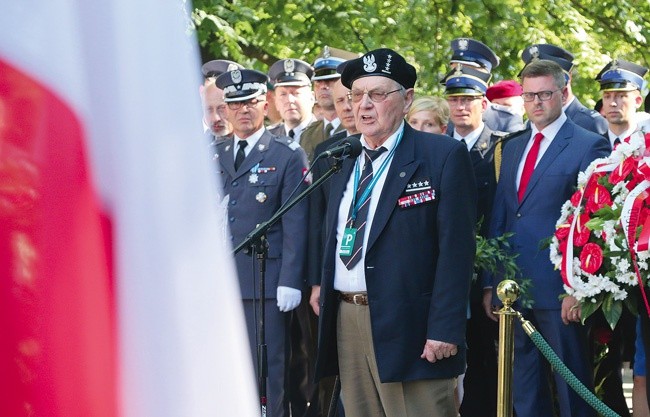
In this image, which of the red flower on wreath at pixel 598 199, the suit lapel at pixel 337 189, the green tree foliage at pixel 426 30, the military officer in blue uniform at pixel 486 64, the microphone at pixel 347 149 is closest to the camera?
the microphone at pixel 347 149

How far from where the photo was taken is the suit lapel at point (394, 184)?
575cm

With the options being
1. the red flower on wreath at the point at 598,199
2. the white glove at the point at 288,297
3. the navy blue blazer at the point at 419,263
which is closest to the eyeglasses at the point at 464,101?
the white glove at the point at 288,297

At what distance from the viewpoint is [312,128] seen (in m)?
10.2

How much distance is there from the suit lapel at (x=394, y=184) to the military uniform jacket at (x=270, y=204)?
214 centimetres

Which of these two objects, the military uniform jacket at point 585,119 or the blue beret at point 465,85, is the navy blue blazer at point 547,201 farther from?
the military uniform jacket at point 585,119

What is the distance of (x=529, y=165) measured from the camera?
754cm

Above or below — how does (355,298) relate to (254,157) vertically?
below

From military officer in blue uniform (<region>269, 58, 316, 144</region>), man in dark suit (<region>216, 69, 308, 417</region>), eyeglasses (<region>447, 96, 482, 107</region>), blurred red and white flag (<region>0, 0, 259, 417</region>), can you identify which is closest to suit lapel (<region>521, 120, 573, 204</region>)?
eyeglasses (<region>447, 96, 482, 107</region>)

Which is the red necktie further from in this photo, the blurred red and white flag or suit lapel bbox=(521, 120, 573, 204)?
the blurred red and white flag

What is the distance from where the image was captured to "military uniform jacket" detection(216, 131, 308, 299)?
8008 mm

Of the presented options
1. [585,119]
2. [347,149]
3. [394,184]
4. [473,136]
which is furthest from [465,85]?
[347,149]

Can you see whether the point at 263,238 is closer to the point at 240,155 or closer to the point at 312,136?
the point at 240,155

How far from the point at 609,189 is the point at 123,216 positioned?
5439 millimetres

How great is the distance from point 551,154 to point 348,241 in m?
2.08
